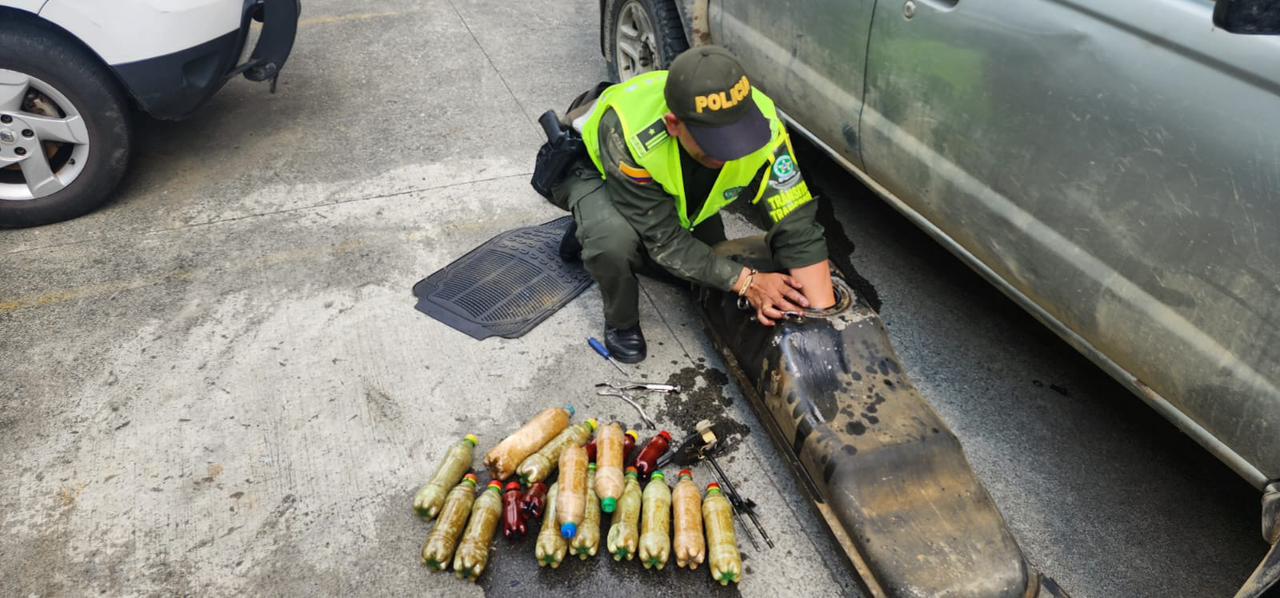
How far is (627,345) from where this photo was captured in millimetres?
3275

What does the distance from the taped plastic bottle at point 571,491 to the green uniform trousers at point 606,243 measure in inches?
25.4

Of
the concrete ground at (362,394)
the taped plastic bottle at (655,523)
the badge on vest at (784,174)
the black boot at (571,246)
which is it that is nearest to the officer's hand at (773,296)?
the badge on vest at (784,174)

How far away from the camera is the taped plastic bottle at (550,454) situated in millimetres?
2723

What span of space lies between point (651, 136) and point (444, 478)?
4.09 ft

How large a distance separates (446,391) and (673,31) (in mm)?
2146

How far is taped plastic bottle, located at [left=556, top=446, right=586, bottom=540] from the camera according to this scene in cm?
250

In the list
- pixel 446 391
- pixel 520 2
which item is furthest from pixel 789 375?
pixel 520 2

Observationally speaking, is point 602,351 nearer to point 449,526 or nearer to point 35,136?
point 449,526

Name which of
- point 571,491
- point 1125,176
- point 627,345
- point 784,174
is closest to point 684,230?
point 784,174

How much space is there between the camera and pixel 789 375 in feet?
9.02

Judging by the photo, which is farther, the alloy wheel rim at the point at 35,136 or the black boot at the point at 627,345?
A: the alloy wheel rim at the point at 35,136

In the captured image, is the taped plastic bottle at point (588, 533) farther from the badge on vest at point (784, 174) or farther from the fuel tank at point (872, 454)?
the badge on vest at point (784, 174)

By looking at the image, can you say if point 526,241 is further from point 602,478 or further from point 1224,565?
point 1224,565

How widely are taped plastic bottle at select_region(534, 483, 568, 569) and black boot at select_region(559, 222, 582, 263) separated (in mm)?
1355
